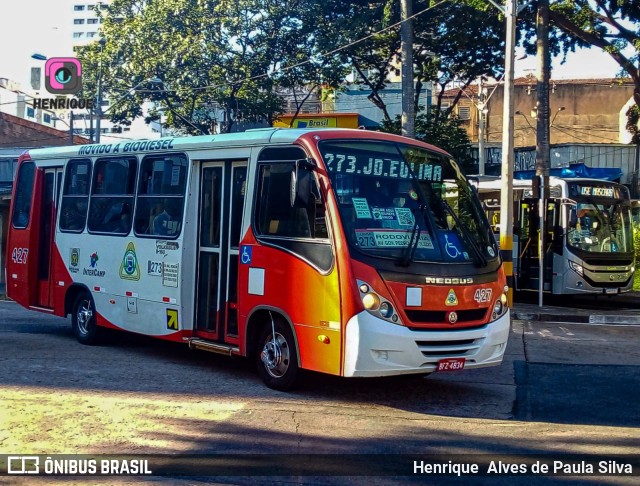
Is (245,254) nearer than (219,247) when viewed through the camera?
Yes

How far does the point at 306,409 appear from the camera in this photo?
795 cm

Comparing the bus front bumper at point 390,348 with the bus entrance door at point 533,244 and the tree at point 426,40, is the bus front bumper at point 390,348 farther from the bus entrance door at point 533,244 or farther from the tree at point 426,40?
the tree at point 426,40

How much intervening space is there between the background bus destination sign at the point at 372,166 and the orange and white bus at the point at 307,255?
1 centimetres

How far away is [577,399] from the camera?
877 cm

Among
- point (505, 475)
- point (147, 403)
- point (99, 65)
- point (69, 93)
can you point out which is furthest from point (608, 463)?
point (69, 93)

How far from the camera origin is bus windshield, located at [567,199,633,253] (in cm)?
1950

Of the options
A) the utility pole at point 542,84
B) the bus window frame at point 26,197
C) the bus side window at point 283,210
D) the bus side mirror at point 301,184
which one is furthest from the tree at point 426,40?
the bus side mirror at point 301,184

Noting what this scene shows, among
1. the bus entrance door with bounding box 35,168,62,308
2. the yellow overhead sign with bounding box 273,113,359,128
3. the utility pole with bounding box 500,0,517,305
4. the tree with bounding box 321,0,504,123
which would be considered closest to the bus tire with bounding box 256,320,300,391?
the bus entrance door with bounding box 35,168,62,308

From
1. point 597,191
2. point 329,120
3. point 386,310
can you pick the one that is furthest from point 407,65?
point 329,120

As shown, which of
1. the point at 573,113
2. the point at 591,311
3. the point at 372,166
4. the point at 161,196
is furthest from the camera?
the point at 573,113

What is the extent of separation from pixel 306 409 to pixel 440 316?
159 cm

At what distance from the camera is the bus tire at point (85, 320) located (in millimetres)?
11914

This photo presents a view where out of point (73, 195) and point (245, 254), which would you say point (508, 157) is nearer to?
point (73, 195)

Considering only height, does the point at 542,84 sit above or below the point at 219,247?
above
